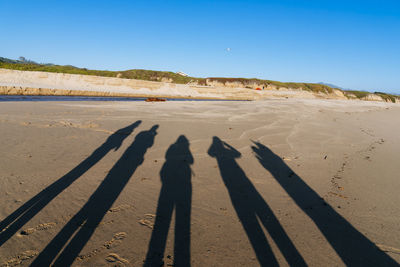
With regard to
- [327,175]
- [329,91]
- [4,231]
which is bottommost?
[4,231]

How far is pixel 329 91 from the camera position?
234 feet

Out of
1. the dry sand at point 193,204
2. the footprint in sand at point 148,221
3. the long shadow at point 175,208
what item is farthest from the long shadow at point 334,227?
the footprint in sand at point 148,221

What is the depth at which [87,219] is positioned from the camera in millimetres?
2721

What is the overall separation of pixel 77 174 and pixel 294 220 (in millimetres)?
3952

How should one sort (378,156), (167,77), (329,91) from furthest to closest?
(167,77) → (329,91) → (378,156)

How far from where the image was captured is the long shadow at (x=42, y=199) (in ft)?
8.18

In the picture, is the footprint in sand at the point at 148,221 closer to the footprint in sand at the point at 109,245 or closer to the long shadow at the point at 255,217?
the footprint in sand at the point at 109,245

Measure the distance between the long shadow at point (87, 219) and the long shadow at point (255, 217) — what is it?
194 cm

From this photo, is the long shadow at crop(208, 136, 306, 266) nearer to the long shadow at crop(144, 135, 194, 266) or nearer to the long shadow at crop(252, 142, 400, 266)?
the long shadow at crop(252, 142, 400, 266)

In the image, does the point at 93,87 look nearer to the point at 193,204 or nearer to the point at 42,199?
the point at 42,199

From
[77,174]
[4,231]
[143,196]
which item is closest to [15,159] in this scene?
[77,174]

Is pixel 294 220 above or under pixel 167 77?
under

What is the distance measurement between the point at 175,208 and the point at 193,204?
29 centimetres

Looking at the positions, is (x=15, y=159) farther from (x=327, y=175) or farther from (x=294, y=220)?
(x=327, y=175)
